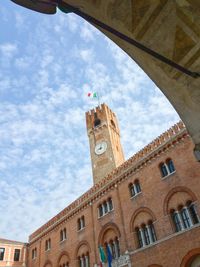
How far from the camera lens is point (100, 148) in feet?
105

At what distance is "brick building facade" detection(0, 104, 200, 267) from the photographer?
14.0 m

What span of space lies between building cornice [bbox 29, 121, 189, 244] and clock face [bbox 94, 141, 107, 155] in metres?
9.22

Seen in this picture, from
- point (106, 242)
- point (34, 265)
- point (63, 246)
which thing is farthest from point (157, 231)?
point (34, 265)

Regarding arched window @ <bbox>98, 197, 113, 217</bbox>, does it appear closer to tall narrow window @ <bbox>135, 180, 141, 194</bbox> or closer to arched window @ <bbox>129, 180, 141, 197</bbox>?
arched window @ <bbox>129, 180, 141, 197</bbox>

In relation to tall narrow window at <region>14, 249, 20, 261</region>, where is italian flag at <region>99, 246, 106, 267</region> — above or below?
below

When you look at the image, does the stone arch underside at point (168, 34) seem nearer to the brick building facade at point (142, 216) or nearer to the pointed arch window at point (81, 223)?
the brick building facade at point (142, 216)

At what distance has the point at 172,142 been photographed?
16.1 metres

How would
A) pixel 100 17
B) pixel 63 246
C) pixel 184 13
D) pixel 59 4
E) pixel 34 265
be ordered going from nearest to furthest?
pixel 59 4 < pixel 184 13 < pixel 100 17 < pixel 63 246 < pixel 34 265

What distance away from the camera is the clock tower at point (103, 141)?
29906 millimetres

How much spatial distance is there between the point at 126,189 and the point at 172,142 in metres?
4.73

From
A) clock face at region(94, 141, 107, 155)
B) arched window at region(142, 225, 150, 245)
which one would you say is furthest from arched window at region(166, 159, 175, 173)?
clock face at region(94, 141, 107, 155)

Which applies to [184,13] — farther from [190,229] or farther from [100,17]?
[190,229]

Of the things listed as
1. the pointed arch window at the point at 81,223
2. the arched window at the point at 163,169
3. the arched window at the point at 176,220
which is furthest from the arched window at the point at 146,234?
the pointed arch window at the point at 81,223

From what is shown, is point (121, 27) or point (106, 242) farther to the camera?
point (106, 242)
